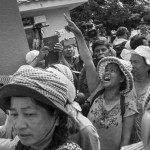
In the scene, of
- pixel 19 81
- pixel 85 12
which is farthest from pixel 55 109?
pixel 85 12

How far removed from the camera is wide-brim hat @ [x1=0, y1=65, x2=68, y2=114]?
1.54 metres

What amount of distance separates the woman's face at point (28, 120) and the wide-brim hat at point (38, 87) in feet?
0.15

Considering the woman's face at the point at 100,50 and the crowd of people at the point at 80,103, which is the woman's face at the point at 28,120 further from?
the woman's face at the point at 100,50

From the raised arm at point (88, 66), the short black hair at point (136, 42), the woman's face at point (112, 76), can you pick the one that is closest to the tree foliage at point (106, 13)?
the short black hair at point (136, 42)

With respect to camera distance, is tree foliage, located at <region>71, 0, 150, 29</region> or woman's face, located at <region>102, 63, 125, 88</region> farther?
tree foliage, located at <region>71, 0, 150, 29</region>

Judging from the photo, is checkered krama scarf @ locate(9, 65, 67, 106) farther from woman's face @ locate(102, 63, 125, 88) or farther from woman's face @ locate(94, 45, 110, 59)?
woman's face @ locate(94, 45, 110, 59)

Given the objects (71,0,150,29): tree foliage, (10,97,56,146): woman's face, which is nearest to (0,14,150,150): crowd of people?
(10,97,56,146): woman's face

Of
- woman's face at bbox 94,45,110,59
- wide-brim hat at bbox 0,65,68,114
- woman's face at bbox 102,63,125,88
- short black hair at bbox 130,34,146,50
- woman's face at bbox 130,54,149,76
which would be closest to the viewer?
wide-brim hat at bbox 0,65,68,114

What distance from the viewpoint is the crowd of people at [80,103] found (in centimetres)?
159

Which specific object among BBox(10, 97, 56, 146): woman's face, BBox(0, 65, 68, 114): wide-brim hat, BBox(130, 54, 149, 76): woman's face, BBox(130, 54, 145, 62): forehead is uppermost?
BBox(0, 65, 68, 114): wide-brim hat

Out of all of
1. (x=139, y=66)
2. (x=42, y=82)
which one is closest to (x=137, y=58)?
(x=139, y=66)

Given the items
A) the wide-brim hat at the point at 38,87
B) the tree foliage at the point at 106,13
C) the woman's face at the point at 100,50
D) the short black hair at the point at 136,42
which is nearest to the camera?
the wide-brim hat at the point at 38,87

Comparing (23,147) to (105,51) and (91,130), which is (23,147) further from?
(105,51)

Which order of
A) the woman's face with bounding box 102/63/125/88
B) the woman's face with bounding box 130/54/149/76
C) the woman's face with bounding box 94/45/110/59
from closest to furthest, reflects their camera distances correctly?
the woman's face with bounding box 102/63/125/88 < the woman's face with bounding box 130/54/149/76 < the woman's face with bounding box 94/45/110/59
